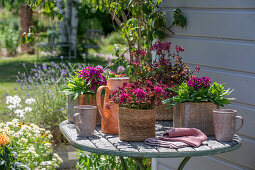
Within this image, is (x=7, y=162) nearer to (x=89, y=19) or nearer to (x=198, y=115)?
(x=198, y=115)

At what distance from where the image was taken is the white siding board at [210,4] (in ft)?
7.62

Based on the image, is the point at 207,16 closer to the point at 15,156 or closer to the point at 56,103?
the point at 15,156

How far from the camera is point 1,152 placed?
10.4 feet

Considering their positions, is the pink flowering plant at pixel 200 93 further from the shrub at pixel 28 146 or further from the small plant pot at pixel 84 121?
the shrub at pixel 28 146

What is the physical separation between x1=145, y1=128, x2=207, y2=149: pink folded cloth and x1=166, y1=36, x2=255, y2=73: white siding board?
0.58 metres

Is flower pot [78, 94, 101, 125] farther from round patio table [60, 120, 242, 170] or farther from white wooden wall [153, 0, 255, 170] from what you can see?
white wooden wall [153, 0, 255, 170]

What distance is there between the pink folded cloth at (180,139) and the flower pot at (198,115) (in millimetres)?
105

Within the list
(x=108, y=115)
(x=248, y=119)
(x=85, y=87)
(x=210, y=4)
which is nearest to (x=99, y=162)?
(x=85, y=87)

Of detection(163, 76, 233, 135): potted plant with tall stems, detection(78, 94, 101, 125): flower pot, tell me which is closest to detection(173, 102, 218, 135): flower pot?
detection(163, 76, 233, 135): potted plant with tall stems

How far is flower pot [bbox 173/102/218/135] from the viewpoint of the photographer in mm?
2104

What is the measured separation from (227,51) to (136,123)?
83cm

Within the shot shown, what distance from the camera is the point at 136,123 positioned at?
1994 millimetres

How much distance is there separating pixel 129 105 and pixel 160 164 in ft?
4.26

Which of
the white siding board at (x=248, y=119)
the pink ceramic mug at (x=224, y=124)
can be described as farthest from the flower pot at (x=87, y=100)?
the white siding board at (x=248, y=119)
